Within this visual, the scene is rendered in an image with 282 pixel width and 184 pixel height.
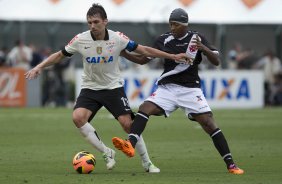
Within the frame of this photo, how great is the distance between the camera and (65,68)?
35281mm

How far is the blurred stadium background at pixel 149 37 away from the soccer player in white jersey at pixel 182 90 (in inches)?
753

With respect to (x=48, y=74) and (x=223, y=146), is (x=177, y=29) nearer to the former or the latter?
(x=223, y=146)

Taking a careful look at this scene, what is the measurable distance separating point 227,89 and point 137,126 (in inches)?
788

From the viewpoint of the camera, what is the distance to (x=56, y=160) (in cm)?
1466

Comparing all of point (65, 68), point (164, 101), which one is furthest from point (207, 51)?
point (65, 68)

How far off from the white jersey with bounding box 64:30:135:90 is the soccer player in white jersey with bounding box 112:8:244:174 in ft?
1.17

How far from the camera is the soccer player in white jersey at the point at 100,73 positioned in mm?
12742

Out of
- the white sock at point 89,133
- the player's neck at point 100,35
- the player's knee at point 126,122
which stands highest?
the player's neck at point 100,35

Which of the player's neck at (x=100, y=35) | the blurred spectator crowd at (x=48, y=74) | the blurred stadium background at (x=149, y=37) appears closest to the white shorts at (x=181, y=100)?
the player's neck at (x=100, y=35)

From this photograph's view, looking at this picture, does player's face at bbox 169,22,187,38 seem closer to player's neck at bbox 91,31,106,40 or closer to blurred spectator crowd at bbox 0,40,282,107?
player's neck at bbox 91,31,106,40

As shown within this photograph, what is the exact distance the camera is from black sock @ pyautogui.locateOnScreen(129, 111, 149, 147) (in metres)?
12.3

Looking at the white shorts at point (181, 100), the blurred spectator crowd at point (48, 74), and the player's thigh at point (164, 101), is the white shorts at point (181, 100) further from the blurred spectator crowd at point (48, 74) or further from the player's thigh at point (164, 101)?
the blurred spectator crowd at point (48, 74)

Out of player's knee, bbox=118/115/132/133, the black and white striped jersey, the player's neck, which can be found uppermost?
the player's neck

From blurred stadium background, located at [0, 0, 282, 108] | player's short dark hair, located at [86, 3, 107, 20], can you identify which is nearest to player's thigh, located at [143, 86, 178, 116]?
player's short dark hair, located at [86, 3, 107, 20]
